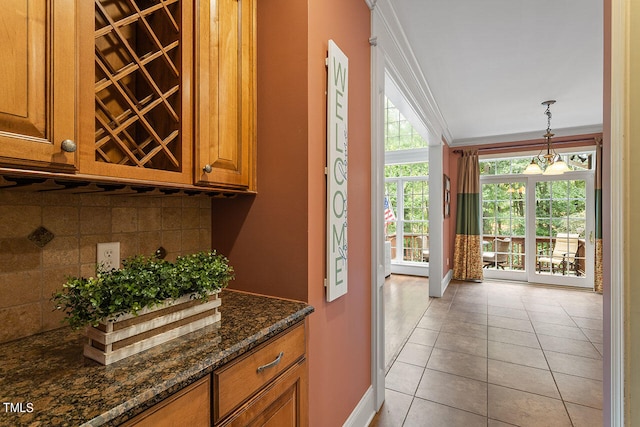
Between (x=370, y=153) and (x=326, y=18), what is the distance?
79 centimetres

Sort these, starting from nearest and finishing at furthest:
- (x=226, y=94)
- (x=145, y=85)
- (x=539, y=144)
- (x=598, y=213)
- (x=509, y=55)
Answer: (x=145, y=85), (x=226, y=94), (x=509, y=55), (x=598, y=213), (x=539, y=144)

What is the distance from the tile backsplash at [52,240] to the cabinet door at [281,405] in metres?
0.70

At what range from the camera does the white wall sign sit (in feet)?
4.60

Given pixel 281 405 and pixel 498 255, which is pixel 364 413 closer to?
pixel 281 405

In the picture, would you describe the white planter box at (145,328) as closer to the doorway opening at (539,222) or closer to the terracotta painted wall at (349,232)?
the terracotta painted wall at (349,232)

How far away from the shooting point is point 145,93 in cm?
107

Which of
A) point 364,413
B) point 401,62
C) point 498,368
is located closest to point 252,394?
point 364,413

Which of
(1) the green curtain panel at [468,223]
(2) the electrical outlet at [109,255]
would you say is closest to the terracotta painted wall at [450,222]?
(1) the green curtain panel at [468,223]

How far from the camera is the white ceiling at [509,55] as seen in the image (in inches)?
82.0

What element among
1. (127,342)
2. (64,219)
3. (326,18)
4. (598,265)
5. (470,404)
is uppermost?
(326,18)

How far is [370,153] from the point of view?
76.0 inches

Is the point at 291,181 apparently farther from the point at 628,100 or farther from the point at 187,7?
the point at 628,100

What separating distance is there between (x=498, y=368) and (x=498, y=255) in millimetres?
3674

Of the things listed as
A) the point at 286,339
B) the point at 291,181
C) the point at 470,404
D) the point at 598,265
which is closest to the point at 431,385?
the point at 470,404
